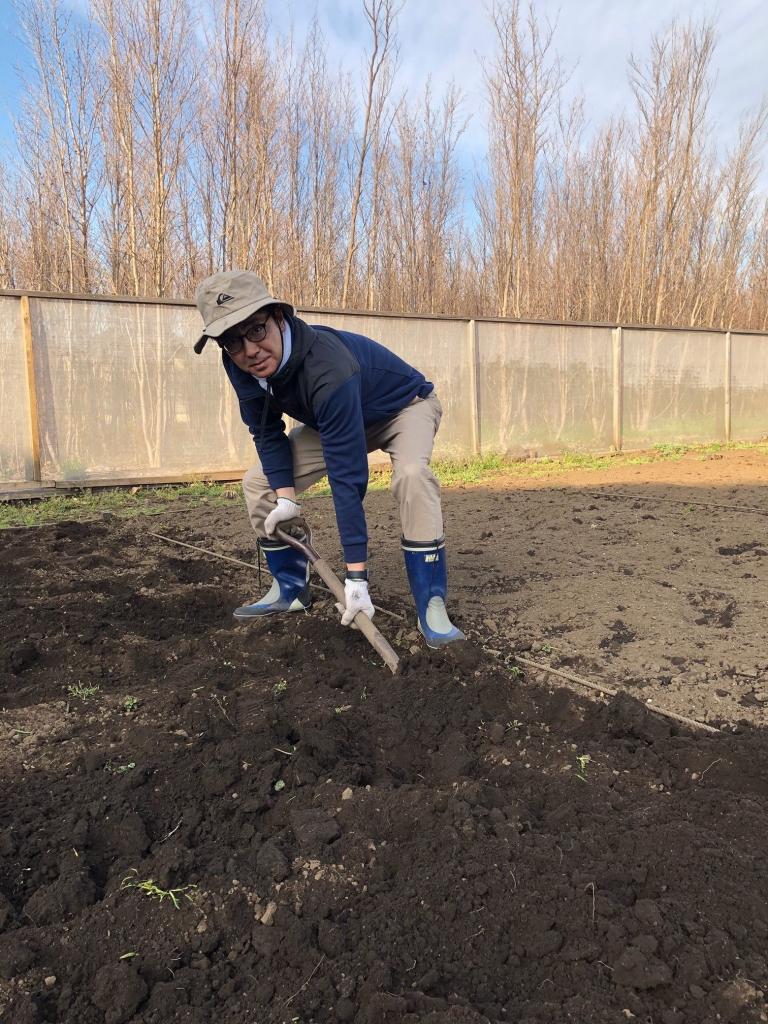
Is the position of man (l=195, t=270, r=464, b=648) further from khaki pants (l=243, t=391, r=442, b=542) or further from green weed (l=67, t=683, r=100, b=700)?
green weed (l=67, t=683, r=100, b=700)

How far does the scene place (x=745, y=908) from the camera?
4.38 ft

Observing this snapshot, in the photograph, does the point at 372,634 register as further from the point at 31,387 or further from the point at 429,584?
the point at 31,387

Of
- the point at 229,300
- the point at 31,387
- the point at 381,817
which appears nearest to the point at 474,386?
the point at 31,387

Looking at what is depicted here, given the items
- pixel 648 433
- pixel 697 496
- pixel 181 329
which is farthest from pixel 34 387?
pixel 648 433

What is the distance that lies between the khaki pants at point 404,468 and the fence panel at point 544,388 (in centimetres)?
641

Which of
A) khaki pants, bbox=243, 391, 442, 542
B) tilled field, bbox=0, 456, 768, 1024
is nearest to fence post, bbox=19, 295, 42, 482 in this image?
tilled field, bbox=0, 456, 768, 1024

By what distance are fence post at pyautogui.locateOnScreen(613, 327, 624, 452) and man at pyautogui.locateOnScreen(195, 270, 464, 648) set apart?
8209mm

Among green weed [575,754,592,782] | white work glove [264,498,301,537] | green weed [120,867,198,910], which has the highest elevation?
white work glove [264,498,301,537]

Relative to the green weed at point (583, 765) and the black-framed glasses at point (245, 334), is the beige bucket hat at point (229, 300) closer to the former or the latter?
the black-framed glasses at point (245, 334)

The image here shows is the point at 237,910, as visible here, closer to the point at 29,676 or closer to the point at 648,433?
the point at 29,676

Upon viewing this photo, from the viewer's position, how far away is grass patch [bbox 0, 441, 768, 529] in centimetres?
633

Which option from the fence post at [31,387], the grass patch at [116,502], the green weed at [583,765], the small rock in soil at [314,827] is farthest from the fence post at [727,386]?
the small rock in soil at [314,827]

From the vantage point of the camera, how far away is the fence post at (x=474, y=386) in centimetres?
916

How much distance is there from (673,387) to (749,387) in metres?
2.09
